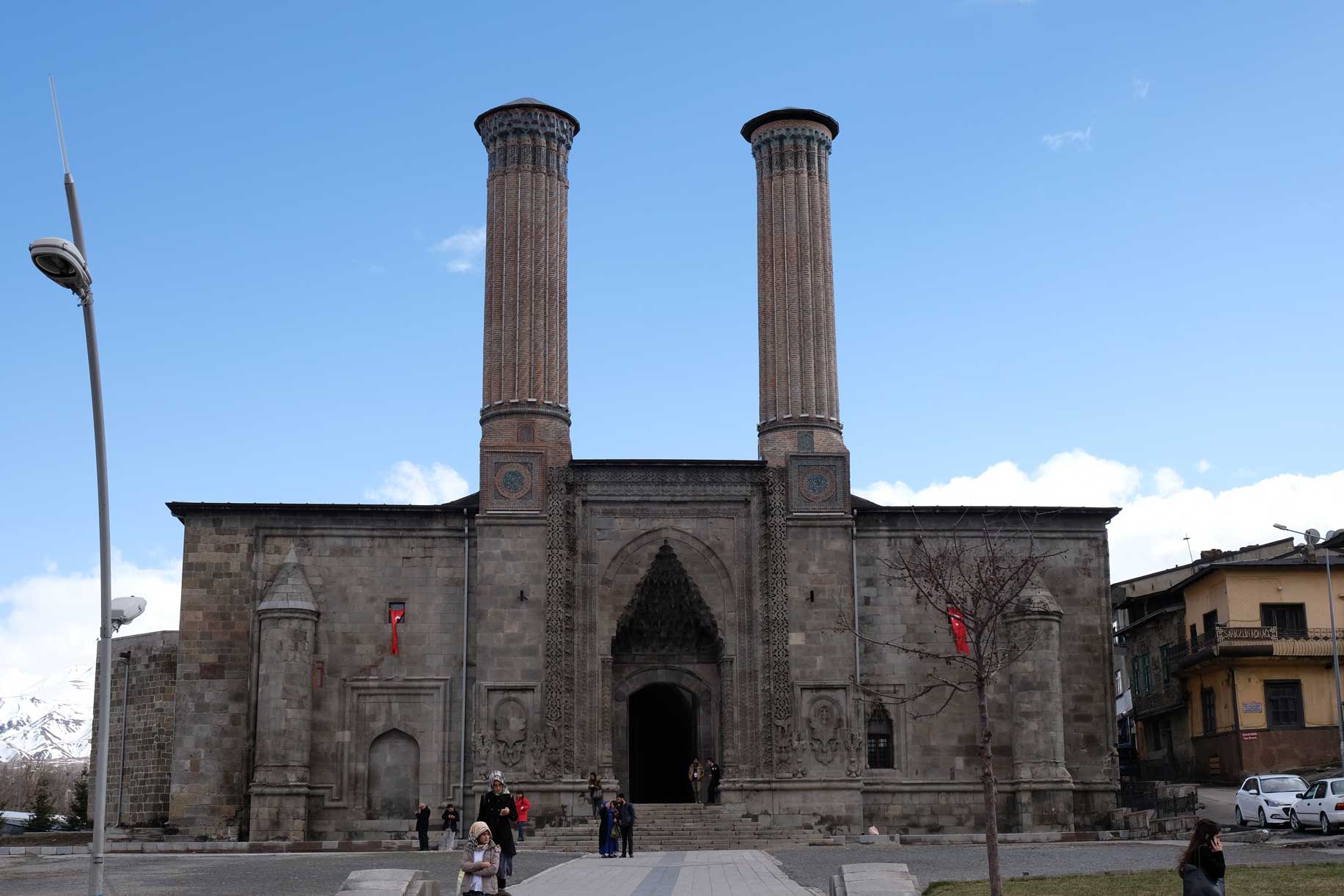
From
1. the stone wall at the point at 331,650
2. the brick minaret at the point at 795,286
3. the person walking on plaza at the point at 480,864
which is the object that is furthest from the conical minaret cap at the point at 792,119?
the person walking on plaza at the point at 480,864

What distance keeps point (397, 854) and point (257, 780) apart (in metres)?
5.51

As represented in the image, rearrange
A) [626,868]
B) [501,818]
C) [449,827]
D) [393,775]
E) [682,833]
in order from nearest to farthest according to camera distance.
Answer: [501,818] → [626,868] → [449,827] → [682,833] → [393,775]

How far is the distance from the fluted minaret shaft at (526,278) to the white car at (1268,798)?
16.1m

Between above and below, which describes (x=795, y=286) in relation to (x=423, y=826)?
above

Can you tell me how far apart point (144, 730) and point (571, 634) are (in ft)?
34.4

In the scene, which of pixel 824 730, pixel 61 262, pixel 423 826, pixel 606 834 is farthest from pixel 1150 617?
pixel 61 262

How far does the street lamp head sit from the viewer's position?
11.7m

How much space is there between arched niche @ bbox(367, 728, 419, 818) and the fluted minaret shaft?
6.87 meters

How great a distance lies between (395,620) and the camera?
3325cm

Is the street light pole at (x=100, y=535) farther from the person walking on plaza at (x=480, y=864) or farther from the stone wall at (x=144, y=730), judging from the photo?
the stone wall at (x=144, y=730)

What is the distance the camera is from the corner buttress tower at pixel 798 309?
34.2 meters

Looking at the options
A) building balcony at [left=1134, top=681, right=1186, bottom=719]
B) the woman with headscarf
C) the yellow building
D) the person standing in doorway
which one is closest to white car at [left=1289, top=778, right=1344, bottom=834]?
the yellow building

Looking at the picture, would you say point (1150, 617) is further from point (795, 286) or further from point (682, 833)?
point (682, 833)

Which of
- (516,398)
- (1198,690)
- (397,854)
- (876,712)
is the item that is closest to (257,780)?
(397,854)
